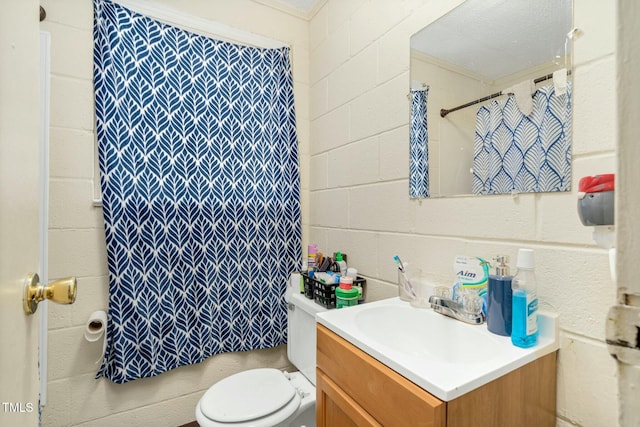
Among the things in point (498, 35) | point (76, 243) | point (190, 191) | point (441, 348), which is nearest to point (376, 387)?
point (441, 348)

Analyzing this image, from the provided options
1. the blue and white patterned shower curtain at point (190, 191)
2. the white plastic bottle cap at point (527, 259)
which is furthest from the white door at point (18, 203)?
the white plastic bottle cap at point (527, 259)

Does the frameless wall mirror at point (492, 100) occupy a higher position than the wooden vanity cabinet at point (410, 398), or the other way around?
the frameless wall mirror at point (492, 100)

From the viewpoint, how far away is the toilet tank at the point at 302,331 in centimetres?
136

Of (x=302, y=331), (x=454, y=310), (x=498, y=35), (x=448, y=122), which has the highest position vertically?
(x=498, y=35)

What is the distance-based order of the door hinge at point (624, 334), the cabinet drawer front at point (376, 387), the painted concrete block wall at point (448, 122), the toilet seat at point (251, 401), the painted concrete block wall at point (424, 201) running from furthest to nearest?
the toilet seat at point (251, 401) < the painted concrete block wall at point (448, 122) < the painted concrete block wall at point (424, 201) < the cabinet drawer front at point (376, 387) < the door hinge at point (624, 334)

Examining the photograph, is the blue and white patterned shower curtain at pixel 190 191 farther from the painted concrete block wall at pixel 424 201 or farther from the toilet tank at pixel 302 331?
the painted concrete block wall at pixel 424 201

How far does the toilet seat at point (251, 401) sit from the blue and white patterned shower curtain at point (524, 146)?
1055 millimetres

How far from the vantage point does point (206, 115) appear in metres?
1.54

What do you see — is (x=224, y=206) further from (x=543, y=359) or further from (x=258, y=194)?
(x=543, y=359)

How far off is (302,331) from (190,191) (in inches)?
34.8

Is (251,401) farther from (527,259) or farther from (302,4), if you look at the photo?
(302,4)

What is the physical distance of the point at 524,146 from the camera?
85 cm

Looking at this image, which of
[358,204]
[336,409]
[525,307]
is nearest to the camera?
[525,307]

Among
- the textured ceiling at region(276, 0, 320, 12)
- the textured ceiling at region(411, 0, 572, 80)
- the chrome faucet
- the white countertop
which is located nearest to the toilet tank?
the white countertop
